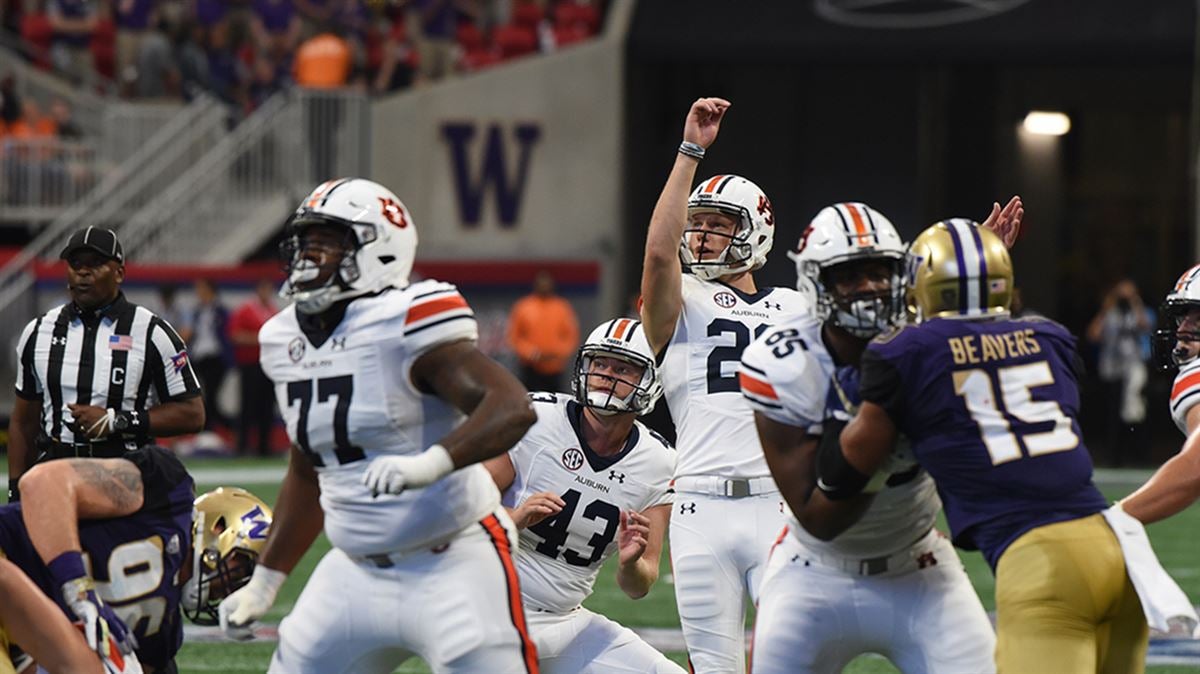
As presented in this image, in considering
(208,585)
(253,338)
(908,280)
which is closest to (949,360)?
(908,280)

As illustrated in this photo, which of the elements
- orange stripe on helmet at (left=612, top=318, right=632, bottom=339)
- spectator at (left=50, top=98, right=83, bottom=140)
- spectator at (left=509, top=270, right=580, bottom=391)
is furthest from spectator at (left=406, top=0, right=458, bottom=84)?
orange stripe on helmet at (left=612, top=318, right=632, bottom=339)

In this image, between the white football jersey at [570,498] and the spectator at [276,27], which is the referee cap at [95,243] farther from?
the spectator at [276,27]

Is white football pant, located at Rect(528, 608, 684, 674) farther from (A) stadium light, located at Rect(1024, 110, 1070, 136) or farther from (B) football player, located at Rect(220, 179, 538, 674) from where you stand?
(A) stadium light, located at Rect(1024, 110, 1070, 136)

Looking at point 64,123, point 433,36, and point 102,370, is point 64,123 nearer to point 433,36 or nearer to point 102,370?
point 433,36

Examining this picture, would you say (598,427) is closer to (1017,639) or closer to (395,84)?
(1017,639)

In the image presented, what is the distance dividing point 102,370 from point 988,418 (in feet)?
11.3

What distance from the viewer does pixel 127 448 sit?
679 cm

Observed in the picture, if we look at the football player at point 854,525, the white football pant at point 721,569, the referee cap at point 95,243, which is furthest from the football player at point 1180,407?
the referee cap at point 95,243

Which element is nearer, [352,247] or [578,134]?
[352,247]

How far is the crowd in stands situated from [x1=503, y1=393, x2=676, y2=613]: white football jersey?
1341cm

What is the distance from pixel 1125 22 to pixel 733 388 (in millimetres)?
13080

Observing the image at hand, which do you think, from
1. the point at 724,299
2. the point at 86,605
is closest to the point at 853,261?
the point at 724,299

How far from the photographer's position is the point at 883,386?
4.50m

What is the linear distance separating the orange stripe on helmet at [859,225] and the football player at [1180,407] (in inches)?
41.1
